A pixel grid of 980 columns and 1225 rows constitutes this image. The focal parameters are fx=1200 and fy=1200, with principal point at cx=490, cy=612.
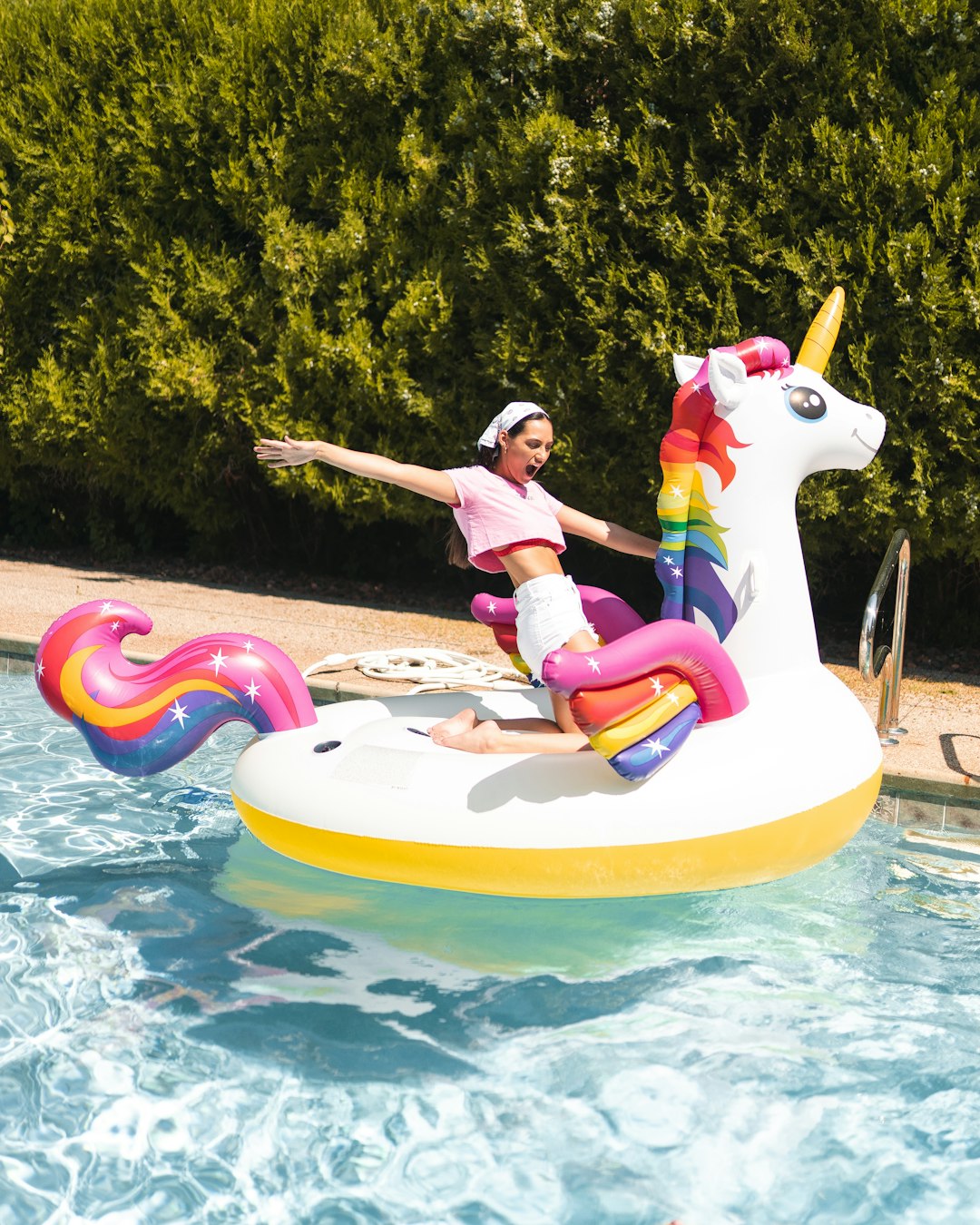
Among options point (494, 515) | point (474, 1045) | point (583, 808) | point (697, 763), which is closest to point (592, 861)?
point (583, 808)

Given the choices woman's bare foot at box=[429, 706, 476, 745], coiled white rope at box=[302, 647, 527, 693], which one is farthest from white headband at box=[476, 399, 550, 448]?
coiled white rope at box=[302, 647, 527, 693]

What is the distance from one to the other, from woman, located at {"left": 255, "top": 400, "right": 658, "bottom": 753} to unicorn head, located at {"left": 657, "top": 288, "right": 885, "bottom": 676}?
1.52ft

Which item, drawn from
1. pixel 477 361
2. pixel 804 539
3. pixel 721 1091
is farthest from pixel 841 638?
pixel 721 1091

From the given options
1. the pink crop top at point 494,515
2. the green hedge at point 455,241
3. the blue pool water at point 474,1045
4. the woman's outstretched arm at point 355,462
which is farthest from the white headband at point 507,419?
the green hedge at point 455,241

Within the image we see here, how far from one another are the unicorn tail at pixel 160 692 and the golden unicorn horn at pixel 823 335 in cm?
229

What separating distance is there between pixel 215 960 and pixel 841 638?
600cm

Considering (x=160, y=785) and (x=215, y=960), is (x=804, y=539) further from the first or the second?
(x=215, y=960)

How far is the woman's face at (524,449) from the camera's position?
426cm

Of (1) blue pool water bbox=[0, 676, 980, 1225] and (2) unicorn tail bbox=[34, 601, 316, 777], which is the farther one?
(2) unicorn tail bbox=[34, 601, 316, 777]

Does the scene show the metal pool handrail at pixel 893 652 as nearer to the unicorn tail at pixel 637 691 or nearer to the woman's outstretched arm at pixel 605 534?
the woman's outstretched arm at pixel 605 534

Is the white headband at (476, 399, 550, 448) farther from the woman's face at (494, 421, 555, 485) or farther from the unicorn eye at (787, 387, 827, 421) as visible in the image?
the unicorn eye at (787, 387, 827, 421)

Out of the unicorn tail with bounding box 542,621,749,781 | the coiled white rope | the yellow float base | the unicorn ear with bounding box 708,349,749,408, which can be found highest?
the unicorn ear with bounding box 708,349,749,408

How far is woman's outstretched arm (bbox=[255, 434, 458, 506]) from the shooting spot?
3962mm

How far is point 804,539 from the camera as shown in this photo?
8.12m
